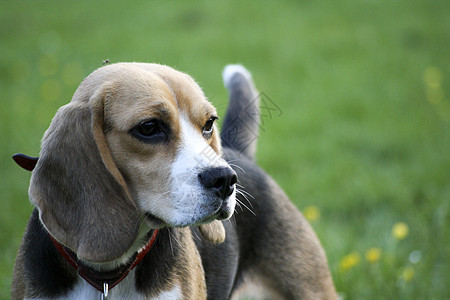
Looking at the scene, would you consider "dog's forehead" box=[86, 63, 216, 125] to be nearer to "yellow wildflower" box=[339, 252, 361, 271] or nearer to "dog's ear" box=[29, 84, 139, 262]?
"dog's ear" box=[29, 84, 139, 262]

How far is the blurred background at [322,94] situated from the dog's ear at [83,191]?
2157 millimetres

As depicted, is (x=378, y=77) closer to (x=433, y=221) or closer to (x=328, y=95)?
(x=328, y=95)

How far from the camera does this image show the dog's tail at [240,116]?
14.3 ft

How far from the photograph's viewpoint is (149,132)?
112 inches

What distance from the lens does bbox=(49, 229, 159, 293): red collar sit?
286 cm

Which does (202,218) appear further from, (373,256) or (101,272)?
(373,256)

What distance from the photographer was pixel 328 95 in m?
9.13

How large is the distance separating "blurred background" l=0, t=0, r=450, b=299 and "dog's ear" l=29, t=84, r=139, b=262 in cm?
216

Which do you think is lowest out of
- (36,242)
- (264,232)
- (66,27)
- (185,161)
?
(66,27)

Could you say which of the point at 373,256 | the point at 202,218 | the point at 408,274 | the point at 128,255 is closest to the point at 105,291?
the point at 128,255

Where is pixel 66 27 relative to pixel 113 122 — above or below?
below

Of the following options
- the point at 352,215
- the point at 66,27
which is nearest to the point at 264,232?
the point at 352,215

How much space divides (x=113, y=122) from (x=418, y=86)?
791cm

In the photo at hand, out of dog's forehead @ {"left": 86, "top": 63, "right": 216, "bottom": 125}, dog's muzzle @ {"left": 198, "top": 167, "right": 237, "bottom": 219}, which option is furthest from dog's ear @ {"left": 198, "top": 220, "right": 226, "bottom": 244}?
dog's forehead @ {"left": 86, "top": 63, "right": 216, "bottom": 125}
